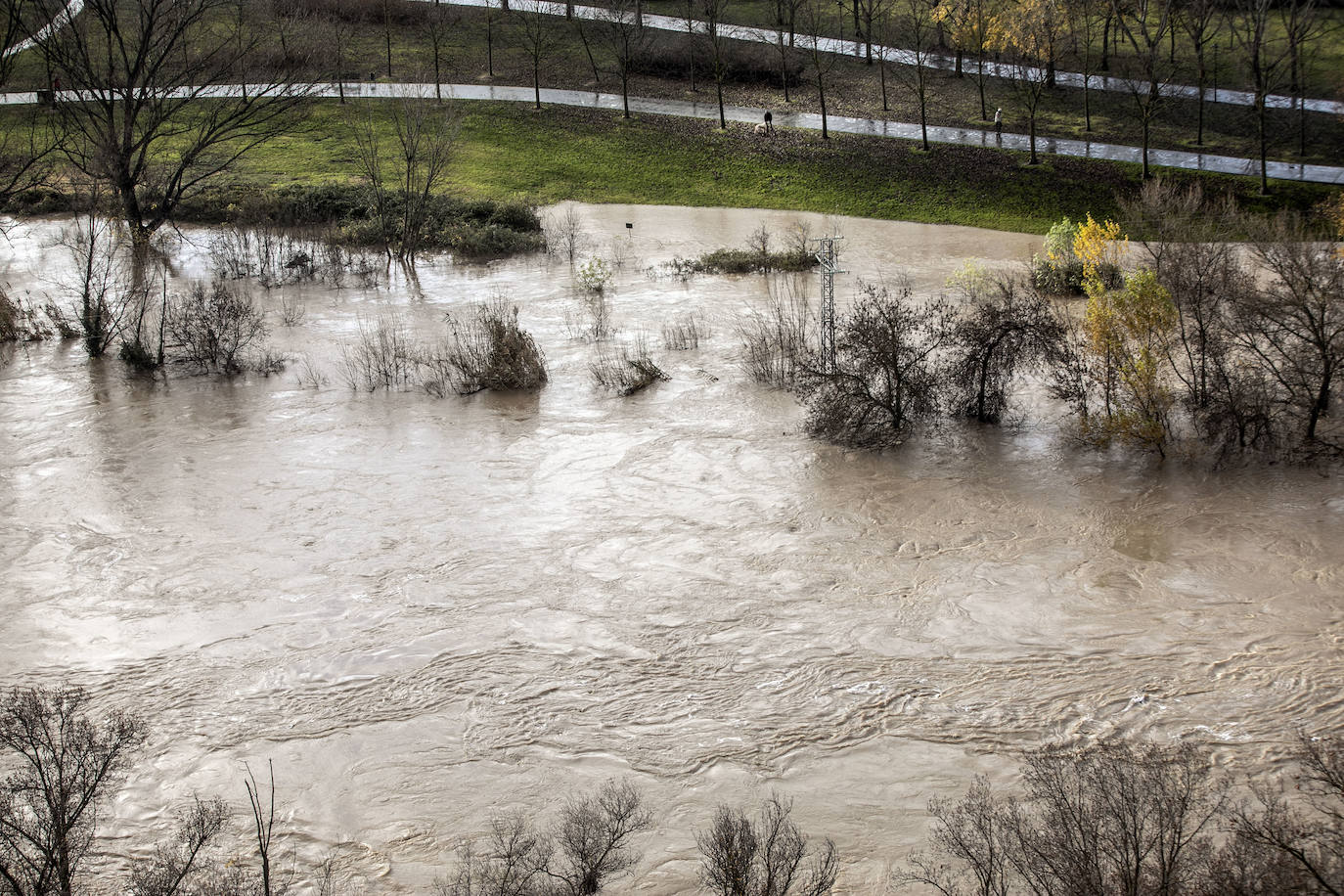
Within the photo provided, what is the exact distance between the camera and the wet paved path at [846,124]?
42.7 metres

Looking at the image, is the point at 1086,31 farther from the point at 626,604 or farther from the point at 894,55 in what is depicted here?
the point at 626,604

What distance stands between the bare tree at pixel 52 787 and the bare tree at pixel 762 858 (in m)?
6.13

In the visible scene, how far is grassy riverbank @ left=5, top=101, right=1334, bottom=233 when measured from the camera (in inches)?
1609

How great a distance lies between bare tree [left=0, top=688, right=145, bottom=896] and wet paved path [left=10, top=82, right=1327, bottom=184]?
3172 centimetres

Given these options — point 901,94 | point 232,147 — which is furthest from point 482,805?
point 901,94

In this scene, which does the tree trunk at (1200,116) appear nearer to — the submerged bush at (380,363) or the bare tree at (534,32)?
the bare tree at (534,32)

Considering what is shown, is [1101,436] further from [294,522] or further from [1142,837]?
[294,522]

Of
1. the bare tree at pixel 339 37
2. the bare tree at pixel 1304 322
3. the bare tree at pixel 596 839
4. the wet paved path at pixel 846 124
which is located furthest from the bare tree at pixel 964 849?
the bare tree at pixel 339 37

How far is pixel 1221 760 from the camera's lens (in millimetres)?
13664

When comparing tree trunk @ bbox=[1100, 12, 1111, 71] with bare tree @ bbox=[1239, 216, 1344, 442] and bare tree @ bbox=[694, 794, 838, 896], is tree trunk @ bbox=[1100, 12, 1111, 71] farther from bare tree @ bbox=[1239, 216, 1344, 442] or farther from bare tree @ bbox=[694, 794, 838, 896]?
bare tree @ bbox=[694, 794, 838, 896]

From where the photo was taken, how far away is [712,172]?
4559 centimetres

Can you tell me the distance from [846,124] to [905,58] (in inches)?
426

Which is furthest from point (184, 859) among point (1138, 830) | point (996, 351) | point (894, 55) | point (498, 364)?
point (894, 55)

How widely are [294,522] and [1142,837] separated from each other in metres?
15.1
